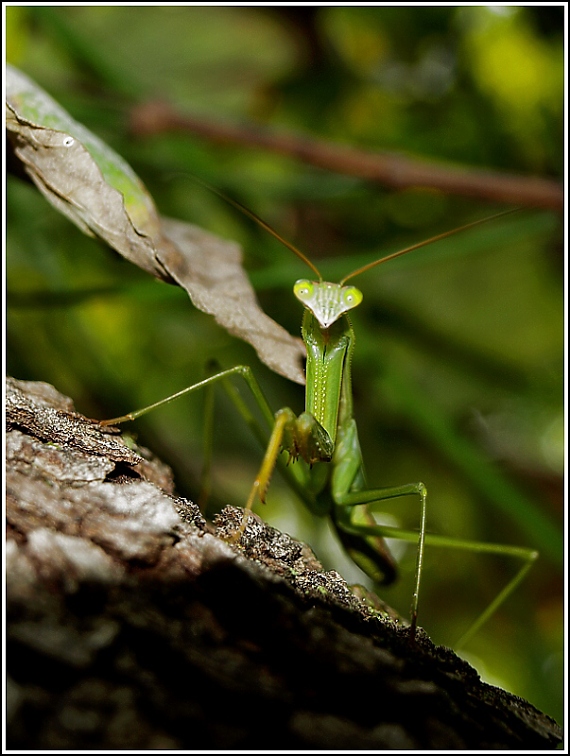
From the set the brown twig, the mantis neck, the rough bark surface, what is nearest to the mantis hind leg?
the mantis neck

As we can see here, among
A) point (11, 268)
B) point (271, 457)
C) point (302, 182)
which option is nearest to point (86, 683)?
point (271, 457)

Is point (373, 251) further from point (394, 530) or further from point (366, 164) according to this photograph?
point (394, 530)

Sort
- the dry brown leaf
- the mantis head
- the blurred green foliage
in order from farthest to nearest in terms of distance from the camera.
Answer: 1. the blurred green foliage
2. the mantis head
3. the dry brown leaf

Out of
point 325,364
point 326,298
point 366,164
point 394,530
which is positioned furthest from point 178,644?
point 366,164

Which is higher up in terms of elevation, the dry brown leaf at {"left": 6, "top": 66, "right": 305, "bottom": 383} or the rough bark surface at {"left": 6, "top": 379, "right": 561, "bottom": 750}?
the dry brown leaf at {"left": 6, "top": 66, "right": 305, "bottom": 383}

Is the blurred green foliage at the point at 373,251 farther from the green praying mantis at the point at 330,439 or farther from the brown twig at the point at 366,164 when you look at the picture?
the green praying mantis at the point at 330,439

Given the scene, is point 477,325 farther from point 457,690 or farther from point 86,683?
point 86,683

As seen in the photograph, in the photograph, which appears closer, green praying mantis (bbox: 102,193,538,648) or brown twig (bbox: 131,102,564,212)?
green praying mantis (bbox: 102,193,538,648)

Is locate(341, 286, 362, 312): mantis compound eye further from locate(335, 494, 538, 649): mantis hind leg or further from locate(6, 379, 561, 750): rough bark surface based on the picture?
locate(6, 379, 561, 750): rough bark surface
